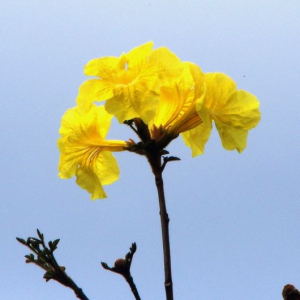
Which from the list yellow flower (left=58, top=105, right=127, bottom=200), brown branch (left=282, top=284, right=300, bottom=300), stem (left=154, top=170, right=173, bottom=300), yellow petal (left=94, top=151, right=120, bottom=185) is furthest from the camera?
yellow petal (left=94, top=151, right=120, bottom=185)

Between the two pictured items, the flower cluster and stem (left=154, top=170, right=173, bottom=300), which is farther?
the flower cluster

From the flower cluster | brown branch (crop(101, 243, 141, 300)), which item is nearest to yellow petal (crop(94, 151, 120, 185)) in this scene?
the flower cluster

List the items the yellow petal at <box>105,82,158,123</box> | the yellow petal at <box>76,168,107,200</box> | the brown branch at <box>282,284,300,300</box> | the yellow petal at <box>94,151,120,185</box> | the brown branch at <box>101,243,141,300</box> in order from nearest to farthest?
the brown branch at <box>282,284,300,300</box>
the brown branch at <box>101,243,141,300</box>
the yellow petal at <box>105,82,158,123</box>
the yellow petal at <box>76,168,107,200</box>
the yellow petal at <box>94,151,120,185</box>

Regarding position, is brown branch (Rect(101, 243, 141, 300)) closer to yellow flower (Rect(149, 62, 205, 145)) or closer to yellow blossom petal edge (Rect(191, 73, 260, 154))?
yellow flower (Rect(149, 62, 205, 145))

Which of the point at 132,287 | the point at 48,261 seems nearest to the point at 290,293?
the point at 132,287

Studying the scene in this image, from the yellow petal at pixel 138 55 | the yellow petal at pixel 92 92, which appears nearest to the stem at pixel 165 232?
the yellow petal at pixel 92 92

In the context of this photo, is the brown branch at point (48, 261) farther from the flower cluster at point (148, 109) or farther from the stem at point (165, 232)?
the flower cluster at point (148, 109)

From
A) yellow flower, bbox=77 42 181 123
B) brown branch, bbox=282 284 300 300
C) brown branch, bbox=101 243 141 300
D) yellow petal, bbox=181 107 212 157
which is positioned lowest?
brown branch, bbox=282 284 300 300

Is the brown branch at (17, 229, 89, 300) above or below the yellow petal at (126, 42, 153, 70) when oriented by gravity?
below
